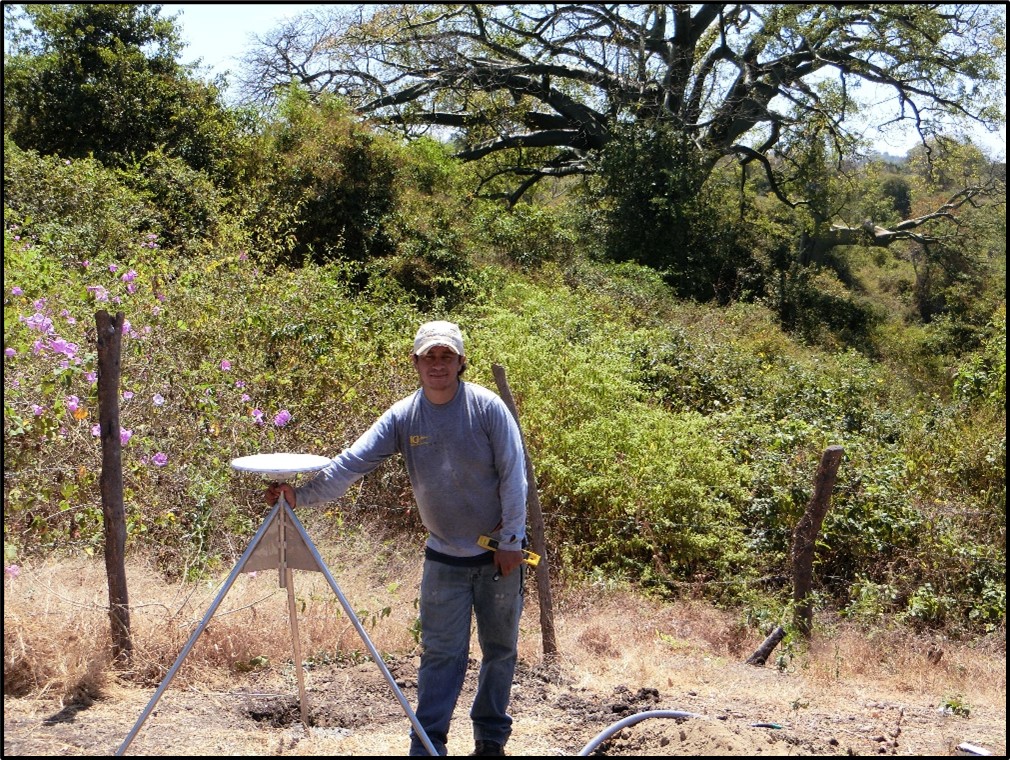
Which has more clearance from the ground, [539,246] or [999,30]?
[999,30]

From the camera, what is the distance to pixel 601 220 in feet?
63.3

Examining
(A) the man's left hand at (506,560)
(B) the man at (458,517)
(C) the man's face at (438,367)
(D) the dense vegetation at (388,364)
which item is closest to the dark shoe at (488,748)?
(B) the man at (458,517)

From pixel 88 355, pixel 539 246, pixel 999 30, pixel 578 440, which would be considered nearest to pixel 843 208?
pixel 999 30

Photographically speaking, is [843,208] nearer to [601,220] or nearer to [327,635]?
[601,220]

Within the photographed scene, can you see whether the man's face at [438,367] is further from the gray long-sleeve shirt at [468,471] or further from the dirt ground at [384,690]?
the dirt ground at [384,690]

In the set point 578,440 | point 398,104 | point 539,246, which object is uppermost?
point 398,104

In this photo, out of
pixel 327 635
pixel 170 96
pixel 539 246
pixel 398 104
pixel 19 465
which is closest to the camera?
pixel 327 635

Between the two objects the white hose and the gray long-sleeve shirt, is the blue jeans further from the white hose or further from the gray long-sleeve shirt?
the white hose

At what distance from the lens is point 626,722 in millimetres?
4070

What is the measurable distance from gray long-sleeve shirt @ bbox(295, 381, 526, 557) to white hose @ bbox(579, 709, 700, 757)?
896mm

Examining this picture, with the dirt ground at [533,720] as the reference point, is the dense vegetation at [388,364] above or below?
above

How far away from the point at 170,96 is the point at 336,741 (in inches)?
494

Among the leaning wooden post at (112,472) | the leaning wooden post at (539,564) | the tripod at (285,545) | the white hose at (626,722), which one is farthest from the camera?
the leaning wooden post at (539,564)

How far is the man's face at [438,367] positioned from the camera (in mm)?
3633
